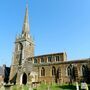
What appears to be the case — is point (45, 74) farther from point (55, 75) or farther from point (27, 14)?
point (27, 14)

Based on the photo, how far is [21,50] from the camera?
66500mm

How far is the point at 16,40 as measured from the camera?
228 ft

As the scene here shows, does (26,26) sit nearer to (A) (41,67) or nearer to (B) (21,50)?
(B) (21,50)

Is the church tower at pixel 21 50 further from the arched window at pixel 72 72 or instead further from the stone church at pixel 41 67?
the arched window at pixel 72 72

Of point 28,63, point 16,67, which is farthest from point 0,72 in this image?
point 28,63

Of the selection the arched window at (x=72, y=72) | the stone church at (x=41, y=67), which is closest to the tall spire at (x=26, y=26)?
the stone church at (x=41, y=67)

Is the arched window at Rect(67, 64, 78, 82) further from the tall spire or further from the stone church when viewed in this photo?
the tall spire

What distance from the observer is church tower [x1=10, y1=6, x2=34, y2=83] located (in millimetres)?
64125

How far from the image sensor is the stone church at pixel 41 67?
5254 centimetres

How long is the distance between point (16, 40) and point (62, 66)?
22.6 meters

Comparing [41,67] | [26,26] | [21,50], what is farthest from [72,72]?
[26,26]

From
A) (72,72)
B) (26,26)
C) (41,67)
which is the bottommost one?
(72,72)

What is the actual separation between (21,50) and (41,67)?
1159cm

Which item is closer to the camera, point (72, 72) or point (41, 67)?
point (72, 72)
